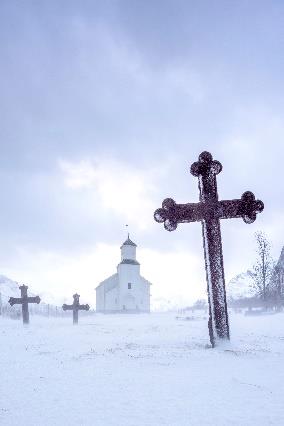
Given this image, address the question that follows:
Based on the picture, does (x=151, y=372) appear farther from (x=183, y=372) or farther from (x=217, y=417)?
(x=217, y=417)

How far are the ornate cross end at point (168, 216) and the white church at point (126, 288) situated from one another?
5247cm

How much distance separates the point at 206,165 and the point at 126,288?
53394 mm

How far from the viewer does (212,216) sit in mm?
6992

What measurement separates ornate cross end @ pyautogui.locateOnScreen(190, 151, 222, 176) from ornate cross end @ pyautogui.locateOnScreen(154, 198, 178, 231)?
95 centimetres

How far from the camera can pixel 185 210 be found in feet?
22.8

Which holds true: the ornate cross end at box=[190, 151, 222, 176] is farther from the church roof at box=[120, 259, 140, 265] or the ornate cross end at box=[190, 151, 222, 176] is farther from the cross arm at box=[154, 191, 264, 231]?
the church roof at box=[120, 259, 140, 265]

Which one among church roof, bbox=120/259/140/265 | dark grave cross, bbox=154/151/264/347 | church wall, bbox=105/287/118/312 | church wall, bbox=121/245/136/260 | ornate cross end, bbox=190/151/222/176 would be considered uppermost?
church wall, bbox=121/245/136/260

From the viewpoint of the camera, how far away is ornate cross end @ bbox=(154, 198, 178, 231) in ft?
22.5

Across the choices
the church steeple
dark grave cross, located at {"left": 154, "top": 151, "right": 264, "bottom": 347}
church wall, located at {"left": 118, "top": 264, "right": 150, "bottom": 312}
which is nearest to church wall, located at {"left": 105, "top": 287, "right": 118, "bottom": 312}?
church wall, located at {"left": 118, "top": 264, "right": 150, "bottom": 312}

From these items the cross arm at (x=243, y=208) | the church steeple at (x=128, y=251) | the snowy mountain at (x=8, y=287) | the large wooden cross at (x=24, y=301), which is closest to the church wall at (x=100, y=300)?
the church steeple at (x=128, y=251)

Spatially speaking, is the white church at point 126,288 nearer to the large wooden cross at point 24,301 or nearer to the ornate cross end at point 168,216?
the large wooden cross at point 24,301

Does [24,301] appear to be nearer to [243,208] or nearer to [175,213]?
[175,213]

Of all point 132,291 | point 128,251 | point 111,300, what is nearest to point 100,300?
point 111,300

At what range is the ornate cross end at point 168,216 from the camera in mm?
6859
